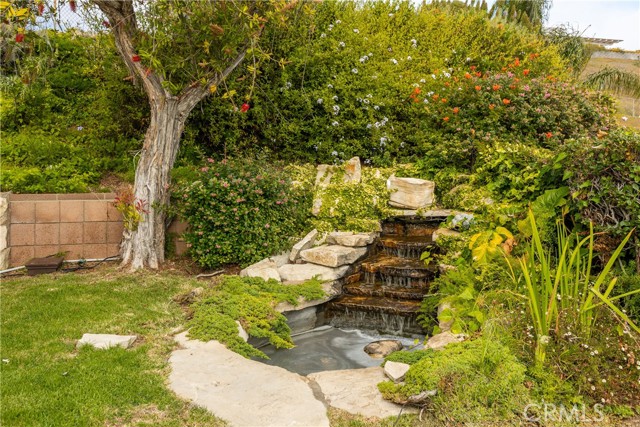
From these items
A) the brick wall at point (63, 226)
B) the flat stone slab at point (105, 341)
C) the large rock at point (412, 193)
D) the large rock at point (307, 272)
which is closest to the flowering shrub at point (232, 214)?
the large rock at point (307, 272)

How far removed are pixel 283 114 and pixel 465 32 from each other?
12.6ft

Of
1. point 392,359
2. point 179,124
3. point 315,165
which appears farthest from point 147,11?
point 392,359

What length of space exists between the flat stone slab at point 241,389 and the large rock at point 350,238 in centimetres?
269

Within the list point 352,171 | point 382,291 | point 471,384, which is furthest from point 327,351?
point 352,171

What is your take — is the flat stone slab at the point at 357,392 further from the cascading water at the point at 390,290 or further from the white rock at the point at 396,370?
the cascading water at the point at 390,290

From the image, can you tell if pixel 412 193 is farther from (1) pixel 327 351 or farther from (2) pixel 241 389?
(2) pixel 241 389

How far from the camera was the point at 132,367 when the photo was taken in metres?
3.74

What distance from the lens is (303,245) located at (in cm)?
660

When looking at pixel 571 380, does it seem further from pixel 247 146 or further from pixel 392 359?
pixel 247 146

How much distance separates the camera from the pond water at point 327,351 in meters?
4.80

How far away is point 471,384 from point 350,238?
3.38m

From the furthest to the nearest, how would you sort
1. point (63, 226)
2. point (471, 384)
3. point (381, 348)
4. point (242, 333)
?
1. point (63, 226)
2. point (381, 348)
3. point (242, 333)
4. point (471, 384)

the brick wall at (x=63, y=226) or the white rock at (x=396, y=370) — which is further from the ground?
the brick wall at (x=63, y=226)

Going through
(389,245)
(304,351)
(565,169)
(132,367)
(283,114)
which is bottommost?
(304,351)
